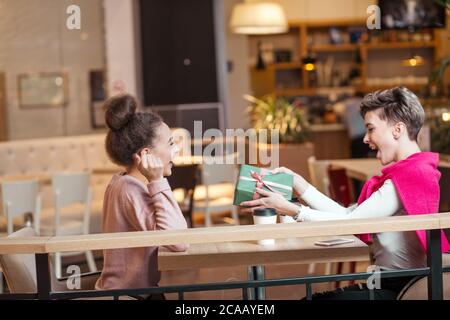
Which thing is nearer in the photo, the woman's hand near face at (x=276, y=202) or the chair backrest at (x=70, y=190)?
the woman's hand near face at (x=276, y=202)

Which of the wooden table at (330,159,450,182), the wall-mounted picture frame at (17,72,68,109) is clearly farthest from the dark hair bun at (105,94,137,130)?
the wall-mounted picture frame at (17,72,68,109)

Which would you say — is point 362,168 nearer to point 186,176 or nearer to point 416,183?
point 186,176

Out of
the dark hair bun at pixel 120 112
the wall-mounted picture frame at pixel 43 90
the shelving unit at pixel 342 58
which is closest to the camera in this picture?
the dark hair bun at pixel 120 112

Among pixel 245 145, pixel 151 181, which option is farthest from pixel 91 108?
pixel 151 181

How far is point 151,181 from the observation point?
2715mm

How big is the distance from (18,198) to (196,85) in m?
4.68

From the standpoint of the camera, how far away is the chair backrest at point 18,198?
217 inches

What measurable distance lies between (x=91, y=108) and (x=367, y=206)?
592 centimetres

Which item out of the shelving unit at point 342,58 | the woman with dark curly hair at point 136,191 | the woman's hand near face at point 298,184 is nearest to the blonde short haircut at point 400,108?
the woman's hand near face at point 298,184

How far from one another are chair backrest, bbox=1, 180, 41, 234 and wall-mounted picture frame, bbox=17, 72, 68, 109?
8.19 ft

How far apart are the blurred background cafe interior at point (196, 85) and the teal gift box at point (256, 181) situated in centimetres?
91

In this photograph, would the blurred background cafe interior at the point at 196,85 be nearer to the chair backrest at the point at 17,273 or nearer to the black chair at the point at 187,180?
the black chair at the point at 187,180

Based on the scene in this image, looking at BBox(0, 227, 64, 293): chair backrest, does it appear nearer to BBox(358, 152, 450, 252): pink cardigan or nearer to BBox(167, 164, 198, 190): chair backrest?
BBox(358, 152, 450, 252): pink cardigan
